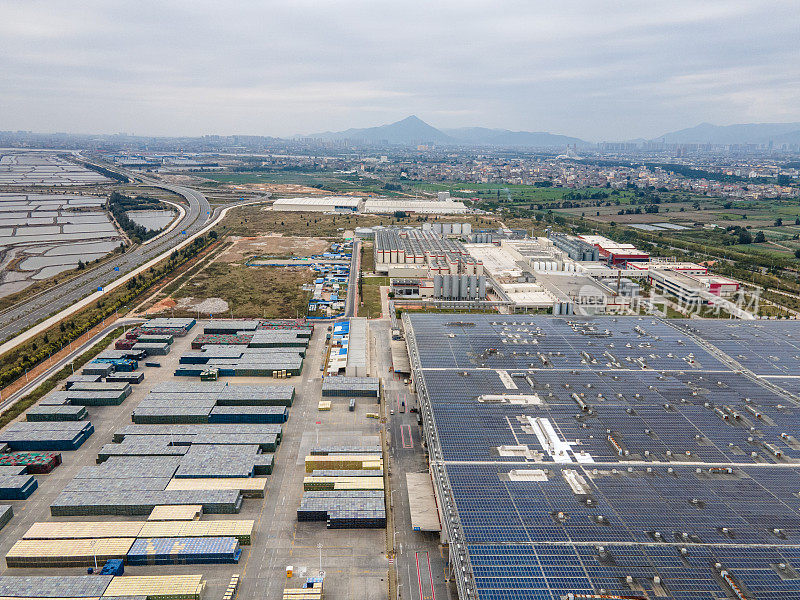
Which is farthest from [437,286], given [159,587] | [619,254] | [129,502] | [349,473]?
[159,587]

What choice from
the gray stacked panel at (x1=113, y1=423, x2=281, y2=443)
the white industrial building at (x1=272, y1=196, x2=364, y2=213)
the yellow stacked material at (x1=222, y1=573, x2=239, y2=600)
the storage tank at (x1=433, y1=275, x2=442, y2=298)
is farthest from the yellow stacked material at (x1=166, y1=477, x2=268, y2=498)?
the white industrial building at (x1=272, y1=196, x2=364, y2=213)

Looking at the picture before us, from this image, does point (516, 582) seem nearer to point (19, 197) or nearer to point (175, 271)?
point (175, 271)

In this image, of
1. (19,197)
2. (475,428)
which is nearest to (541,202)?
(475,428)

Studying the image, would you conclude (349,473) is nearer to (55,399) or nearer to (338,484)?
(338,484)

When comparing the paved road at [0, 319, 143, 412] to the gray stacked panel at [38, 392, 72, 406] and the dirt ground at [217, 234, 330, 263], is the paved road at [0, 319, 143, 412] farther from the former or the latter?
the dirt ground at [217, 234, 330, 263]

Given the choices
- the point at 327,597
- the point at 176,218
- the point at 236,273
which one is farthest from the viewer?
the point at 176,218

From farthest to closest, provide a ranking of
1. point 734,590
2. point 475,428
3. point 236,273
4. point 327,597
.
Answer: point 236,273 < point 475,428 < point 327,597 < point 734,590
